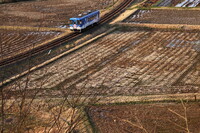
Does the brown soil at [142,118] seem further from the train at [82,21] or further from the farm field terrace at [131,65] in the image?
the train at [82,21]

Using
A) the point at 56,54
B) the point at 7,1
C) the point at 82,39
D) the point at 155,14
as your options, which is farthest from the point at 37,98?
the point at 7,1

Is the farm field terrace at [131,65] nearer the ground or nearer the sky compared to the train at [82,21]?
nearer the ground

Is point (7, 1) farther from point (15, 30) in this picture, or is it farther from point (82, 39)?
point (82, 39)

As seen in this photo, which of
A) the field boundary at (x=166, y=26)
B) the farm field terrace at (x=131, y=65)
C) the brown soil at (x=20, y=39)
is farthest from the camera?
the field boundary at (x=166, y=26)

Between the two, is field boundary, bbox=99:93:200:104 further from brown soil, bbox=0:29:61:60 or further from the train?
the train

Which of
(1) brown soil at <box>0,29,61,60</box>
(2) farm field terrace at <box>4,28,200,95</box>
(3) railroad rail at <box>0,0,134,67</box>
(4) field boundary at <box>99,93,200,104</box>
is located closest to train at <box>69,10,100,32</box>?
(3) railroad rail at <box>0,0,134,67</box>

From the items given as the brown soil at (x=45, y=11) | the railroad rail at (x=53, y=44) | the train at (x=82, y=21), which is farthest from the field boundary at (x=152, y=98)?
the brown soil at (x=45, y=11)

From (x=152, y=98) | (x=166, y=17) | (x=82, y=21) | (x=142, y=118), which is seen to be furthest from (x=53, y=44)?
(x=142, y=118)
